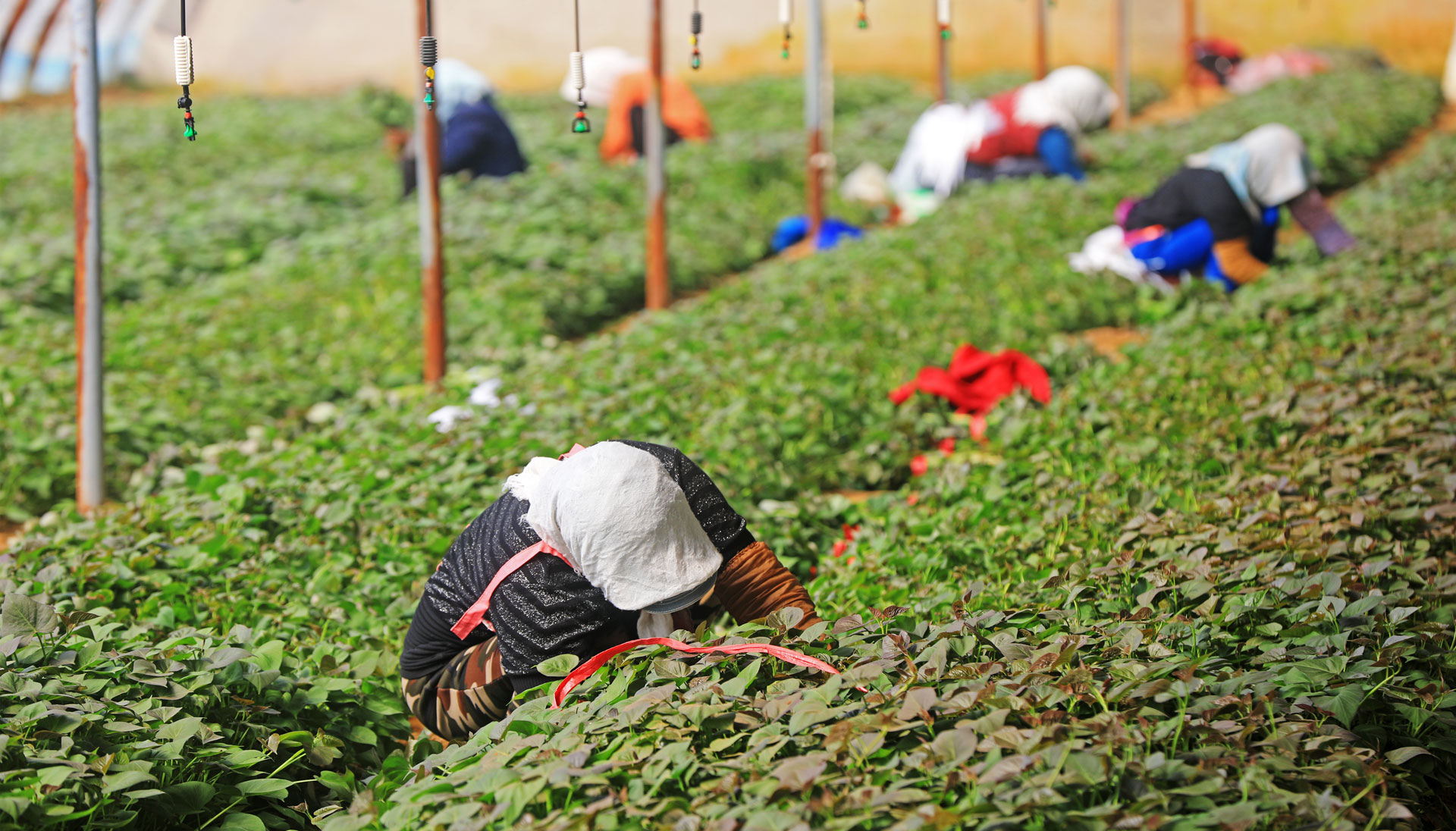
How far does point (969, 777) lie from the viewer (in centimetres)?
201

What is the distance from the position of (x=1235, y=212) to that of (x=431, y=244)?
4.67m

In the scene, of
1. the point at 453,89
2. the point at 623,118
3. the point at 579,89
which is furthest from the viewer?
the point at 623,118

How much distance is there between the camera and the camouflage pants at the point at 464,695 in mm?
2945

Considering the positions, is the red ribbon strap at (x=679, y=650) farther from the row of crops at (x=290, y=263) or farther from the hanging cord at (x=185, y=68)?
the row of crops at (x=290, y=263)

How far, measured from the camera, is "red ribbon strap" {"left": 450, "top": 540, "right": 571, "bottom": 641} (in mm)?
2826

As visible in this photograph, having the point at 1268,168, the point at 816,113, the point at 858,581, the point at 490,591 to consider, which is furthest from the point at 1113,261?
the point at 490,591

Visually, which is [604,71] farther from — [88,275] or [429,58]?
[429,58]

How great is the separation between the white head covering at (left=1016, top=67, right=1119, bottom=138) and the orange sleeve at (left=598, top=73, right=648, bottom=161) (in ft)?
11.5

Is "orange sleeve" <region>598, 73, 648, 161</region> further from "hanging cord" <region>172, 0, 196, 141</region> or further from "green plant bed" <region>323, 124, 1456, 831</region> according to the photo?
"hanging cord" <region>172, 0, 196, 141</region>

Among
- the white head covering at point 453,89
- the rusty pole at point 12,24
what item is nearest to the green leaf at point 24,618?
the white head covering at point 453,89

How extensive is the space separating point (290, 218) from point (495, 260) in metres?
2.59

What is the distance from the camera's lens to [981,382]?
5848 mm

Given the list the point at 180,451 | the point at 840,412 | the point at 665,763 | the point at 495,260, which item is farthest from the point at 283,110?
the point at 665,763

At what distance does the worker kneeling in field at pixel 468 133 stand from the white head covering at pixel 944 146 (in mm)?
3397
